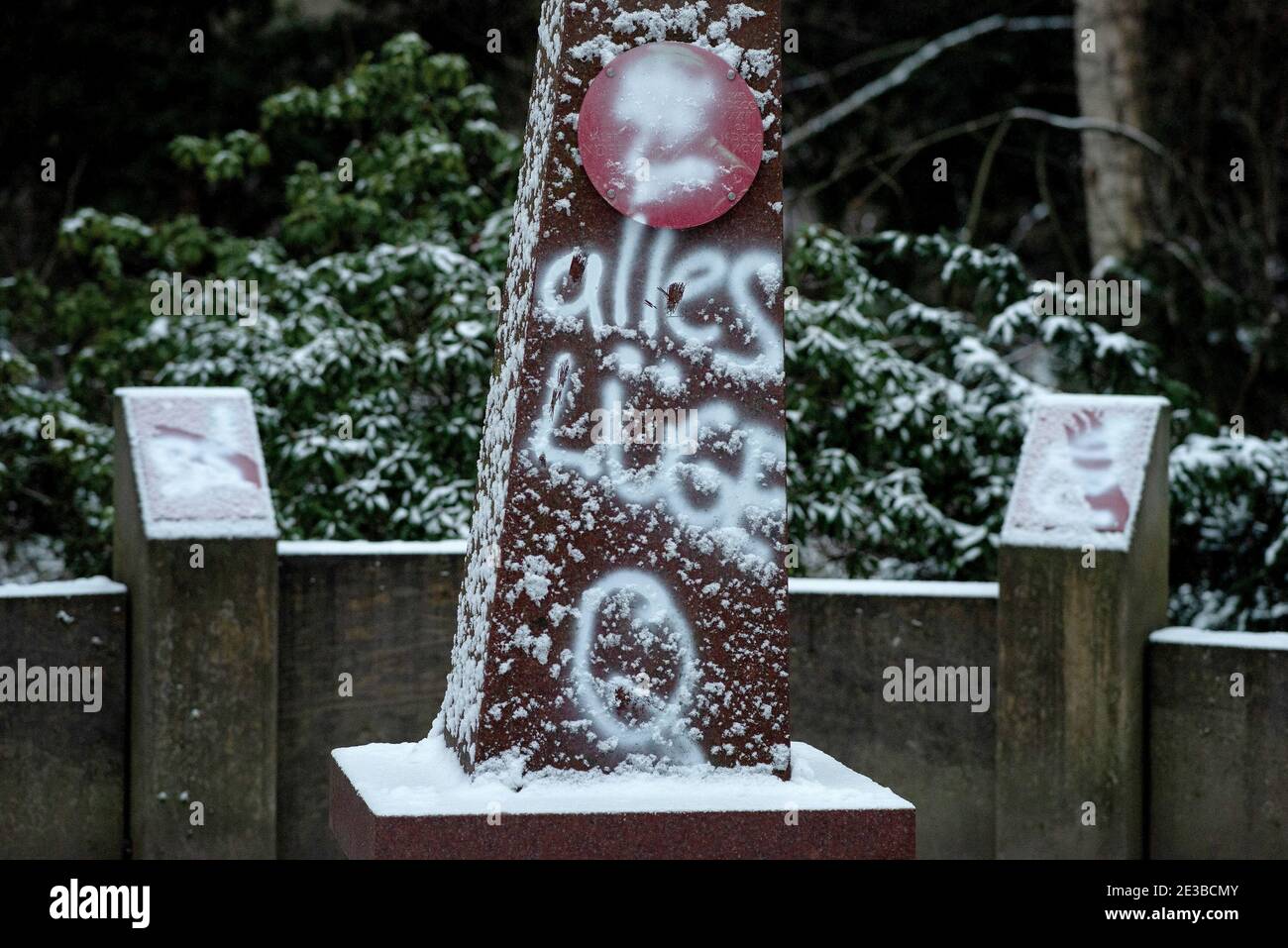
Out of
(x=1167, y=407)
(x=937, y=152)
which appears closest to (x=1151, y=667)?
(x=1167, y=407)

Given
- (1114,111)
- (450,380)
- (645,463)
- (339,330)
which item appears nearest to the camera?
(645,463)

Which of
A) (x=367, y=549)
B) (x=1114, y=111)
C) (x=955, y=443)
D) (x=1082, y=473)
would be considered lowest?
(x=367, y=549)

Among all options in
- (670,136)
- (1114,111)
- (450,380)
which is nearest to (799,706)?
(450,380)

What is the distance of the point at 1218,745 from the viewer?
21.7 feet

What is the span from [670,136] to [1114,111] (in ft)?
33.3

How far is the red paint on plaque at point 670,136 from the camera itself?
3480mm

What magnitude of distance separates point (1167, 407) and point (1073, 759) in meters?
1.56

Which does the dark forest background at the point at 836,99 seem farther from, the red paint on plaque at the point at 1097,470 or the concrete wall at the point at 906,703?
the concrete wall at the point at 906,703

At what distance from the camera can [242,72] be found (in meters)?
16.3

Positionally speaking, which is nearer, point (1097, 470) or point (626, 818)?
point (626, 818)

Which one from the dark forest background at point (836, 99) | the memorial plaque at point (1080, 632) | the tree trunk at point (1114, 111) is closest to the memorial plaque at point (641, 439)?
the memorial plaque at point (1080, 632)

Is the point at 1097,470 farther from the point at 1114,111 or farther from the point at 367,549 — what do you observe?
the point at 1114,111
